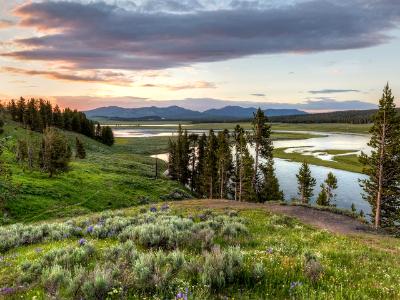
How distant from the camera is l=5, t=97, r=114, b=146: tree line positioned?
139 meters

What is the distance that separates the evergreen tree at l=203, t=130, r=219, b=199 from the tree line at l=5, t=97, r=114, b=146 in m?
79.8

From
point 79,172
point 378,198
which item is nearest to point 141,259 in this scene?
point 378,198

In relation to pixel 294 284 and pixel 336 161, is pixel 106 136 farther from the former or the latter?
pixel 294 284

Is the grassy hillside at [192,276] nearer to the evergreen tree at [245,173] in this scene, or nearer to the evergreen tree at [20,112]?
the evergreen tree at [245,173]

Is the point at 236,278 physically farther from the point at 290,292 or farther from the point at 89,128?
→ the point at 89,128

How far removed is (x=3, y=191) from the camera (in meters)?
15.8

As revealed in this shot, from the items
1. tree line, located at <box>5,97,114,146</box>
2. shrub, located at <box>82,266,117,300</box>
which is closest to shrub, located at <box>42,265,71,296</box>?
shrub, located at <box>82,266,117,300</box>

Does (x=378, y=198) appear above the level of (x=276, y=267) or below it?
below

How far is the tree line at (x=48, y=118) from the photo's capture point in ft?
457

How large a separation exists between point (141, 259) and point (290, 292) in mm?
3150

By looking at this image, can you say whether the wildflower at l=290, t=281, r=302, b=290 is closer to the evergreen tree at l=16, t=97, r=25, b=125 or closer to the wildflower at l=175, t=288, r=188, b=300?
the wildflower at l=175, t=288, r=188, b=300

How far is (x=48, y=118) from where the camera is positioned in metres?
146

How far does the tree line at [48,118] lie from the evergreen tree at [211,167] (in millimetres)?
79817

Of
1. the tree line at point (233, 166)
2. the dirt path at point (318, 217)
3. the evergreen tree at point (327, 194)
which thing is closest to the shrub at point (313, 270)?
the dirt path at point (318, 217)
